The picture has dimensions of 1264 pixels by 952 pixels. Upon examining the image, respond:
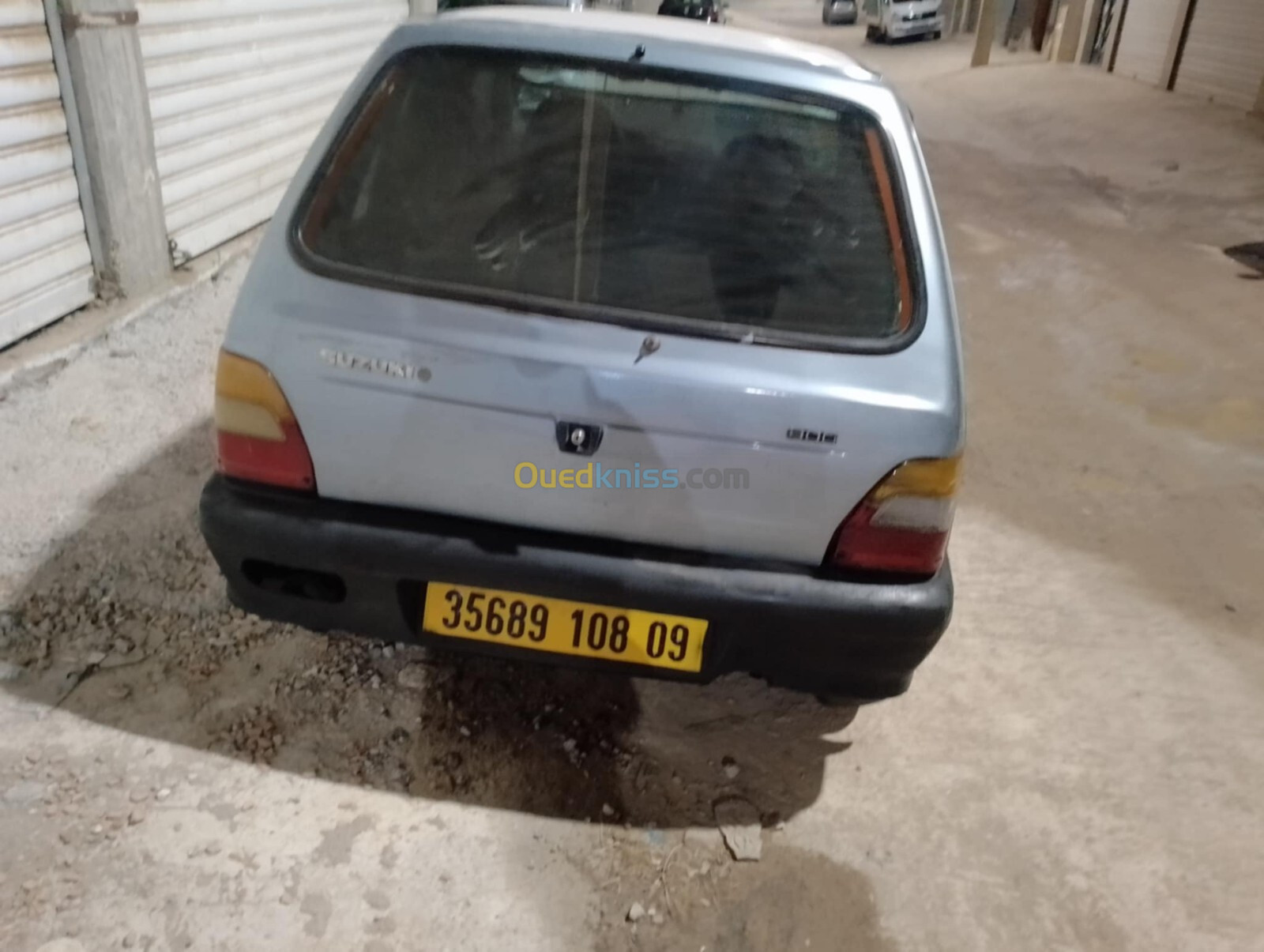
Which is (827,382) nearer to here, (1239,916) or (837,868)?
(837,868)

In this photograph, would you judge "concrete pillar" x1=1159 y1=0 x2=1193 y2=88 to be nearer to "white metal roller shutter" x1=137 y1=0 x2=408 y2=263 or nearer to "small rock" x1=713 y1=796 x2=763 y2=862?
"white metal roller shutter" x1=137 y1=0 x2=408 y2=263

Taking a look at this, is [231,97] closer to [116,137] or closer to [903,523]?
[116,137]

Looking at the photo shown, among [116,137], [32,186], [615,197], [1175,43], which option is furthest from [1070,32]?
[615,197]

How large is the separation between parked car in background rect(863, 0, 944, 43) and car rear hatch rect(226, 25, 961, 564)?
25.8 metres

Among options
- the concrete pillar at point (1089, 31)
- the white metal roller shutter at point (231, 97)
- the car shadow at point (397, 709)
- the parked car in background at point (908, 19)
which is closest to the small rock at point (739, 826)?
the car shadow at point (397, 709)

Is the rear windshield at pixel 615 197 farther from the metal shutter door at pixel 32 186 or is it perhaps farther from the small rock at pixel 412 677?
the metal shutter door at pixel 32 186

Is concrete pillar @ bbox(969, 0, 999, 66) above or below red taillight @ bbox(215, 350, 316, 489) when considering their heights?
below

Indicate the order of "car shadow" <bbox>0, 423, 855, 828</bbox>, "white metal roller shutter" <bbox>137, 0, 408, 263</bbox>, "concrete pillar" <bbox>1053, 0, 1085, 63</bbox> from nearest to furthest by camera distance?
"car shadow" <bbox>0, 423, 855, 828</bbox> → "white metal roller shutter" <bbox>137, 0, 408, 263</bbox> → "concrete pillar" <bbox>1053, 0, 1085, 63</bbox>

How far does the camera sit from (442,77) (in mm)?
2068

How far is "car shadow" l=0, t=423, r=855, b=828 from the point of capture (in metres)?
2.30

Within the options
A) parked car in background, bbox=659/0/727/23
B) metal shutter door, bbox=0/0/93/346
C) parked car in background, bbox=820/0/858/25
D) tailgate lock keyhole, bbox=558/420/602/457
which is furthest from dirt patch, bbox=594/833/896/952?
parked car in background, bbox=820/0/858/25

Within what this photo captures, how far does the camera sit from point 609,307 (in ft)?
6.31

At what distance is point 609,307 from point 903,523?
75 cm

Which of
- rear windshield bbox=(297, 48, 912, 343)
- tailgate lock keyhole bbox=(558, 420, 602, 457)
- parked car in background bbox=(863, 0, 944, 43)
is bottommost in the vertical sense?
parked car in background bbox=(863, 0, 944, 43)
